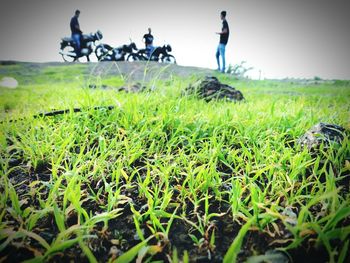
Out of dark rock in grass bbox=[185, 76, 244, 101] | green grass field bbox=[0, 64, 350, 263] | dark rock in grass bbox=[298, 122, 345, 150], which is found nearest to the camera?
green grass field bbox=[0, 64, 350, 263]

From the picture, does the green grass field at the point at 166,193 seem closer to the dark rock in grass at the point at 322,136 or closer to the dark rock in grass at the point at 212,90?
the dark rock in grass at the point at 322,136

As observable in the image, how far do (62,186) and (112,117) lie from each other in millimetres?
637

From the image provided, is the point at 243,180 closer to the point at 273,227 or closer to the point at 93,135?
the point at 273,227

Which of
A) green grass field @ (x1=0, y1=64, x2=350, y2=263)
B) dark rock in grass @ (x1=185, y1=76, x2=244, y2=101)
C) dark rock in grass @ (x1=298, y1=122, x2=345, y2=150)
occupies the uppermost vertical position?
dark rock in grass @ (x1=185, y1=76, x2=244, y2=101)

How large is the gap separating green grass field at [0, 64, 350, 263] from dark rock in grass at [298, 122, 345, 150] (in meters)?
0.04

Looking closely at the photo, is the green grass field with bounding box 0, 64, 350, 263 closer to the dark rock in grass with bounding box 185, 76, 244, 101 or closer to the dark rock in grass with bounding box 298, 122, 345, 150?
the dark rock in grass with bounding box 298, 122, 345, 150

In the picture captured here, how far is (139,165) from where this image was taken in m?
1.17

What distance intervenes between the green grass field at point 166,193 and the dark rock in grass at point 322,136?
0.04 meters

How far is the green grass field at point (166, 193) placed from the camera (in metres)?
0.68

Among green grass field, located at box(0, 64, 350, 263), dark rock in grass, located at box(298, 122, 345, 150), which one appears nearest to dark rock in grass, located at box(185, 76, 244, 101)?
green grass field, located at box(0, 64, 350, 263)

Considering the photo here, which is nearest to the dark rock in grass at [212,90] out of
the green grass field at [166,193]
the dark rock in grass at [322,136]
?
the green grass field at [166,193]

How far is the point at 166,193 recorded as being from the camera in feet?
2.92

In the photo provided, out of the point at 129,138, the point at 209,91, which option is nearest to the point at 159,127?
the point at 129,138

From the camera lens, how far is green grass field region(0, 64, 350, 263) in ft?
2.22
